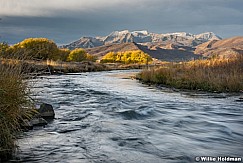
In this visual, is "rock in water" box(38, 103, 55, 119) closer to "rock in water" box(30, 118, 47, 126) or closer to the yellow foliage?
"rock in water" box(30, 118, 47, 126)

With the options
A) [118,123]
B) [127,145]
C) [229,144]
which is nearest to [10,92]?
[127,145]

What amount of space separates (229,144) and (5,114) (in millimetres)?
5832

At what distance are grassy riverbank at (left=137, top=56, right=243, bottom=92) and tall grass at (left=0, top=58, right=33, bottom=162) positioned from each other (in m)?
14.9

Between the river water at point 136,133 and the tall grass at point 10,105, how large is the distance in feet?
1.42

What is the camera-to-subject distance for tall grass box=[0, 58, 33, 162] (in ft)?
20.2

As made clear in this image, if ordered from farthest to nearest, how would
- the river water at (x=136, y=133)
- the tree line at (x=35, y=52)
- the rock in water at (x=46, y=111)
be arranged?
1. the rock in water at (x=46, y=111)
2. the tree line at (x=35, y=52)
3. the river water at (x=136, y=133)

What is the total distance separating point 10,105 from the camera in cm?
656

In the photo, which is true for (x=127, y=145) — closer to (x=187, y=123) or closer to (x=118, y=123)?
(x=118, y=123)

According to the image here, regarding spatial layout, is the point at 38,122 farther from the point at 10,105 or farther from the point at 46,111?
the point at 10,105

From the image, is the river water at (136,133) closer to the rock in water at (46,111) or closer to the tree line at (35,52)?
the rock in water at (46,111)

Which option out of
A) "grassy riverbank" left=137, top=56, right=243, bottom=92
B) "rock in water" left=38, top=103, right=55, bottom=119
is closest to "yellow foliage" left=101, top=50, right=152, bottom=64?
"grassy riverbank" left=137, top=56, right=243, bottom=92

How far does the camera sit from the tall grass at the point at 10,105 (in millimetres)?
6168

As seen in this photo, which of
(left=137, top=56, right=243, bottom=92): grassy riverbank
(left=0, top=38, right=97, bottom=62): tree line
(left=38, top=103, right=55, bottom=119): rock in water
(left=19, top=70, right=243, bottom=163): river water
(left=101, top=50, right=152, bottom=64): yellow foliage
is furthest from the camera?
(left=101, top=50, right=152, bottom=64): yellow foliage

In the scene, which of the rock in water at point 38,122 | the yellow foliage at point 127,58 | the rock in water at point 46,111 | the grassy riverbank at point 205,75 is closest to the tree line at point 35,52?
the rock in water at point 46,111
